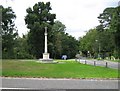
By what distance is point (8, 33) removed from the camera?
84.1 meters

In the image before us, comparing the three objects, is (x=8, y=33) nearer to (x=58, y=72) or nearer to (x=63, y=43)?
(x=63, y=43)

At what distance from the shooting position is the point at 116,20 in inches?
1941

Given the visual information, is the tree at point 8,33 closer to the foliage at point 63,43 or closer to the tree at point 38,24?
the tree at point 38,24

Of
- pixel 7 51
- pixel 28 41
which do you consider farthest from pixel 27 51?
pixel 7 51

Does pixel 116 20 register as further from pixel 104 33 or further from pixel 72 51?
pixel 72 51

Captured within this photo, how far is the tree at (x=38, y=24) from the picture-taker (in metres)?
88.6

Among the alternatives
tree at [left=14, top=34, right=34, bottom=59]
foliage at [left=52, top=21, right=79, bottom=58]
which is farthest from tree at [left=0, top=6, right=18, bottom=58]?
foliage at [left=52, top=21, right=79, bottom=58]

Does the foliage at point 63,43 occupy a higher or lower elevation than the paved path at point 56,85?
higher

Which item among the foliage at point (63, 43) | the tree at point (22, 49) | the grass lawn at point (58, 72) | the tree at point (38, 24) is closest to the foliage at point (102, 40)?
the foliage at point (63, 43)

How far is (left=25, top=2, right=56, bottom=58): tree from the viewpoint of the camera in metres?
88.6

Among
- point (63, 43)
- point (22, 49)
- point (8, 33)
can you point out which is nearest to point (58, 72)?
point (8, 33)

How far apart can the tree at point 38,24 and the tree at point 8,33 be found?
19.6 ft

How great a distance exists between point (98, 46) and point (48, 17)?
31.8 metres

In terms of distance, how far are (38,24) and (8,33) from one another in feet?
28.8
